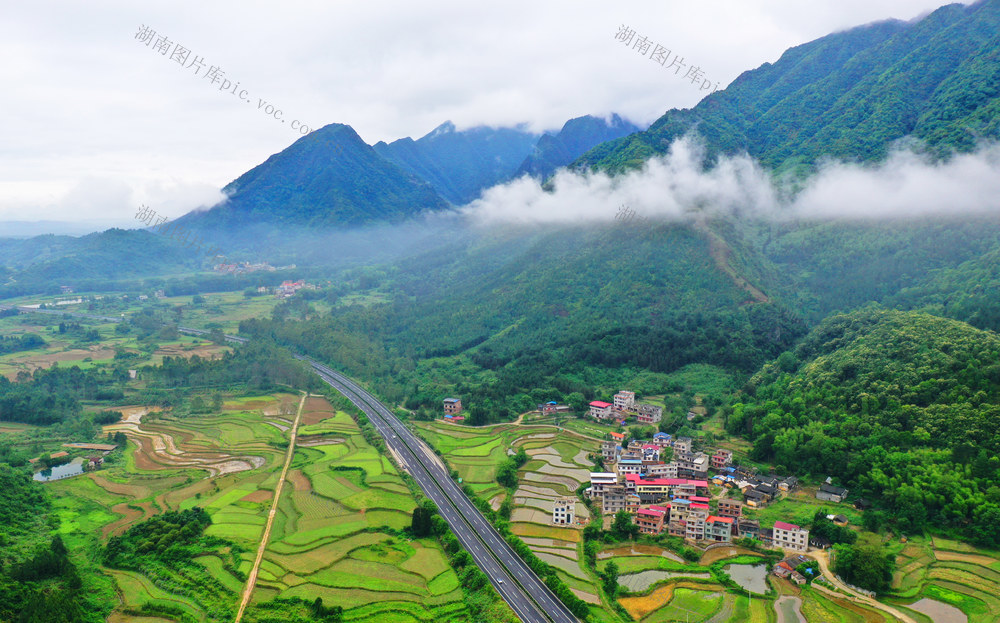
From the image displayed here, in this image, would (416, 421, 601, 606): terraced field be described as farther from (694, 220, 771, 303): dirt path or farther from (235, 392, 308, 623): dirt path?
(694, 220, 771, 303): dirt path

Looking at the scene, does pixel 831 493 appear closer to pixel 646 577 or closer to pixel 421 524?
pixel 646 577

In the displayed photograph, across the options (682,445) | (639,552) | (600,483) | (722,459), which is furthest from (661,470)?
(639,552)

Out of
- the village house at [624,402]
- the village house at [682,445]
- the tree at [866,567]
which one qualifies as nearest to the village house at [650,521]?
the tree at [866,567]

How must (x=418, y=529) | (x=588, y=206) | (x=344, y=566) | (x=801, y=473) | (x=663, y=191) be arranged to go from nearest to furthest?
(x=344, y=566) → (x=418, y=529) → (x=801, y=473) → (x=663, y=191) → (x=588, y=206)

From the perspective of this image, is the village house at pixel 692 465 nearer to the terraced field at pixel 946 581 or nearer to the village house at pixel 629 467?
the village house at pixel 629 467

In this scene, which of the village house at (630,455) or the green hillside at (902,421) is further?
the village house at (630,455)

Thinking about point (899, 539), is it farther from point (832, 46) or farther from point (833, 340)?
point (832, 46)

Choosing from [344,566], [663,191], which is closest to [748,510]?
[344,566]
